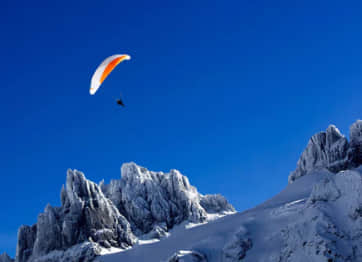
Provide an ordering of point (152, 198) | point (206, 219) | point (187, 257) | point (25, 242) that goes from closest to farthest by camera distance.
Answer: point (187, 257)
point (25, 242)
point (206, 219)
point (152, 198)

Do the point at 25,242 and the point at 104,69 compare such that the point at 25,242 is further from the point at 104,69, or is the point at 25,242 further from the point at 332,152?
the point at 104,69

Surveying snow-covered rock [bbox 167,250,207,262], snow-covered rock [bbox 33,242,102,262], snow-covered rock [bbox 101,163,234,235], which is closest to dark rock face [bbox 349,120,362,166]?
snow-covered rock [bbox 167,250,207,262]

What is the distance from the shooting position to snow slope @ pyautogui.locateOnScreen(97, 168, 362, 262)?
4722 centimetres

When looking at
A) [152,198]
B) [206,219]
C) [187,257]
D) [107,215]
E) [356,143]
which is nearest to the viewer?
[187,257]

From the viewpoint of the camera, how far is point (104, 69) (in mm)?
48281

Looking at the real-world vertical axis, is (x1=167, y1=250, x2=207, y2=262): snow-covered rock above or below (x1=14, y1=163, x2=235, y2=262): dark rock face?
below

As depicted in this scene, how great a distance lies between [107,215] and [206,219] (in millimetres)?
38137

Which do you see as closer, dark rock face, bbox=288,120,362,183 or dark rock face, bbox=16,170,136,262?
dark rock face, bbox=288,120,362,183

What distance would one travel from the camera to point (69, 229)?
4186 inches

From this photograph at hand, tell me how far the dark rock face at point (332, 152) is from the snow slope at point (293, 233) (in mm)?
15226

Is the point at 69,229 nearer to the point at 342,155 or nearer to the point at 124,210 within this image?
the point at 124,210

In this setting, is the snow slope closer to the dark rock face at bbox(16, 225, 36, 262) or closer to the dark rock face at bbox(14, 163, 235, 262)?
the dark rock face at bbox(14, 163, 235, 262)

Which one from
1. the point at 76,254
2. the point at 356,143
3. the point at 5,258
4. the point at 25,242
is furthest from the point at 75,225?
the point at 356,143

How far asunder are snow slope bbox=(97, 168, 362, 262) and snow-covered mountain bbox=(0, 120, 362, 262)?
11 cm
